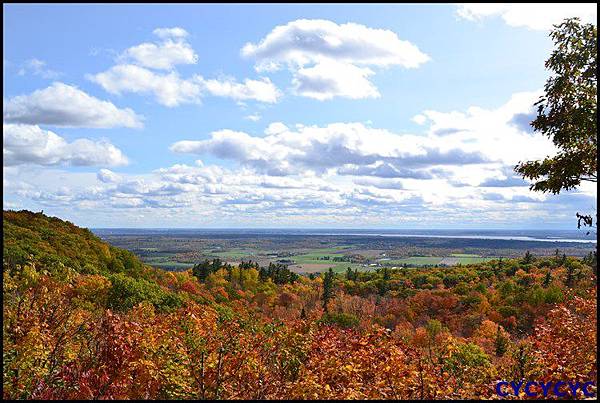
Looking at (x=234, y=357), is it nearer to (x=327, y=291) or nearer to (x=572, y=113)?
(x=572, y=113)

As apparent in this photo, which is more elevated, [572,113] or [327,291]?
[572,113]

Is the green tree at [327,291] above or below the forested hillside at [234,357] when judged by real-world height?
below

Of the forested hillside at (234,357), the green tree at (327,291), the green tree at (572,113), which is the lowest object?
the green tree at (327,291)

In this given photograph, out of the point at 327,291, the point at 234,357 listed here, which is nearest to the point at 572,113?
the point at 234,357

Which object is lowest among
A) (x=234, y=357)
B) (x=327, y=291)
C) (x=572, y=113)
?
(x=327, y=291)

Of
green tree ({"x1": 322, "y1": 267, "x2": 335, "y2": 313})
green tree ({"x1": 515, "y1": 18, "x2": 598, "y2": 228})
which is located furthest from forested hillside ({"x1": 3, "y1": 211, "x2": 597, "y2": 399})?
green tree ({"x1": 322, "y1": 267, "x2": 335, "y2": 313})

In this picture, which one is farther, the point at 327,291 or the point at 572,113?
the point at 327,291

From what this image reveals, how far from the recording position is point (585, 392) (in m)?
8.41

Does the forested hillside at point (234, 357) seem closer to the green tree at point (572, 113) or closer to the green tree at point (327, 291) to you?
the green tree at point (572, 113)

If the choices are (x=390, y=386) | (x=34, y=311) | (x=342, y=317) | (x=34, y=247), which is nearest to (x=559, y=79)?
(x=390, y=386)

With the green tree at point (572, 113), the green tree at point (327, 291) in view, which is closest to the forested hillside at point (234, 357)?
the green tree at point (572, 113)

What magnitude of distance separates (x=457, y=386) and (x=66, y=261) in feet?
108

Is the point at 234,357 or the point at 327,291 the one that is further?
the point at 327,291

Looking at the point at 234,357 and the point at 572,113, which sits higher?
the point at 572,113
